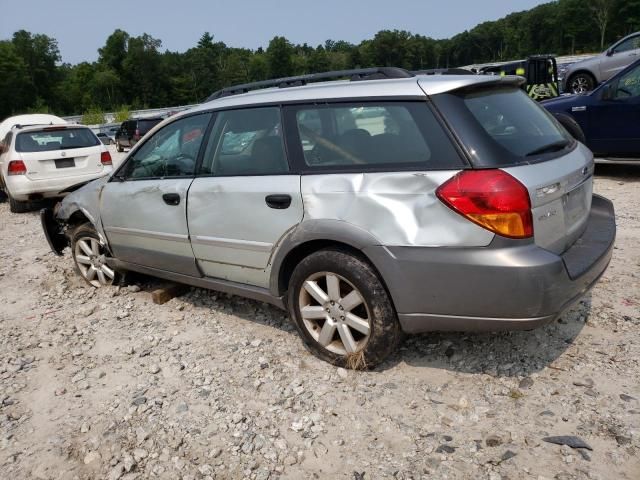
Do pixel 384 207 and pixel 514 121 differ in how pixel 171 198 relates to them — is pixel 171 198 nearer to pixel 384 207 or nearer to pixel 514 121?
pixel 384 207

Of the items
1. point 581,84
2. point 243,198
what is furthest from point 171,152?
point 581,84

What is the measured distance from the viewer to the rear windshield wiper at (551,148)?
2.74m

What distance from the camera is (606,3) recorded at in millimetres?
92375

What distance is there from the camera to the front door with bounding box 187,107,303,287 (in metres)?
Result: 3.16

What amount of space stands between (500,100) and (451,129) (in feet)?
1.93

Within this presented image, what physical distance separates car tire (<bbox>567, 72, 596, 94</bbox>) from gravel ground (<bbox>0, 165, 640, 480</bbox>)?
11319 mm

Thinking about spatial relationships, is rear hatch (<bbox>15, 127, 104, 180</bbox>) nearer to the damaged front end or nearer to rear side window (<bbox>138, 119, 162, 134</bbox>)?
the damaged front end

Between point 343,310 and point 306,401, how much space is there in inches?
21.9

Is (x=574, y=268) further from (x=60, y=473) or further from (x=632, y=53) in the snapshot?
(x=632, y=53)

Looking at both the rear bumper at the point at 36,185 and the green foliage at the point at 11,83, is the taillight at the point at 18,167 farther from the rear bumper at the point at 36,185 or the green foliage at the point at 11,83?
the green foliage at the point at 11,83

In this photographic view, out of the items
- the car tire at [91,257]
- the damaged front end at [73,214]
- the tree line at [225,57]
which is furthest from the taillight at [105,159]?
the tree line at [225,57]

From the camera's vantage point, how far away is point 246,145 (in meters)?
3.47

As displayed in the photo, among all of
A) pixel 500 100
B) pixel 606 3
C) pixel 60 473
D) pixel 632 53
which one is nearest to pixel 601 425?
pixel 500 100

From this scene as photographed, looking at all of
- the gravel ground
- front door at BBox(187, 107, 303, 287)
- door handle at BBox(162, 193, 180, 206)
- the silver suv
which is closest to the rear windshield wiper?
the gravel ground
